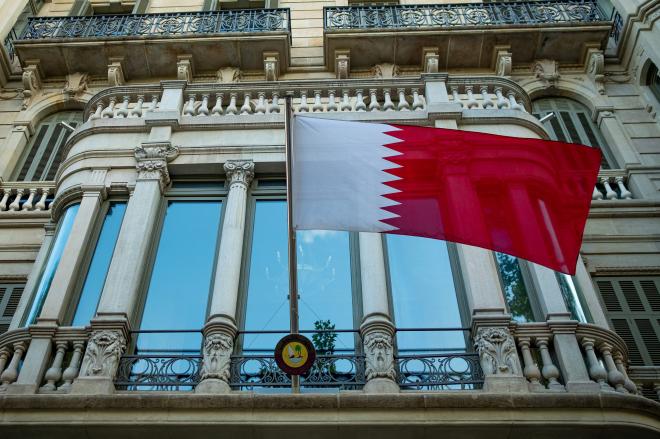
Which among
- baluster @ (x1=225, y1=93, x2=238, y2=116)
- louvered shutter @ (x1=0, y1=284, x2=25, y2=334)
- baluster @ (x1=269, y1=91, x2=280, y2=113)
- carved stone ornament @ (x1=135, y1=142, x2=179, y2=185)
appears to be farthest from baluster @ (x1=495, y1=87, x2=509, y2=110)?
louvered shutter @ (x1=0, y1=284, x2=25, y2=334)

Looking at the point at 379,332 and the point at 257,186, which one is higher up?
the point at 257,186

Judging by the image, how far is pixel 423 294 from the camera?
10672 mm

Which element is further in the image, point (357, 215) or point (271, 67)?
point (271, 67)

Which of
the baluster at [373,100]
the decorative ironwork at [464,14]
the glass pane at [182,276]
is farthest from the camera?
the decorative ironwork at [464,14]

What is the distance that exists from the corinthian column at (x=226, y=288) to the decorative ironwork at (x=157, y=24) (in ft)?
26.1

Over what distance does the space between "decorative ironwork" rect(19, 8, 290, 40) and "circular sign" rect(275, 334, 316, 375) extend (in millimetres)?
11845

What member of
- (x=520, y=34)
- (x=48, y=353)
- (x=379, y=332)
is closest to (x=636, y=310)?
(x=379, y=332)

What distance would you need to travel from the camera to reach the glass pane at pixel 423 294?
997 cm

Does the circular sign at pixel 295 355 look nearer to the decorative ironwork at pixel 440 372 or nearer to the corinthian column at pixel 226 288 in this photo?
the corinthian column at pixel 226 288

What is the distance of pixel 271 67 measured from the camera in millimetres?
18391

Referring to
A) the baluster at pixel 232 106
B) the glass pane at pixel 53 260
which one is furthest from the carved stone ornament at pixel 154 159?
the baluster at pixel 232 106

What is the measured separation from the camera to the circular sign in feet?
29.0

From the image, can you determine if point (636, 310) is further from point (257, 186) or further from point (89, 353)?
point (89, 353)

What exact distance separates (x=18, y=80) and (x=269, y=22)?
6961 millimetres
